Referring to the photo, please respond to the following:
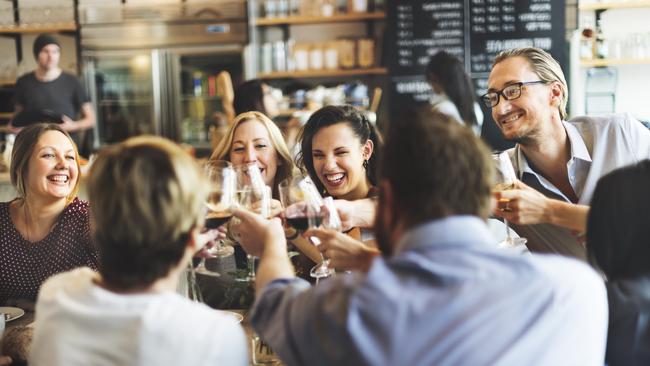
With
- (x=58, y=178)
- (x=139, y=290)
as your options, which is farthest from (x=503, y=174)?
(x=58, y=178)

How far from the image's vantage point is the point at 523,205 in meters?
1.73

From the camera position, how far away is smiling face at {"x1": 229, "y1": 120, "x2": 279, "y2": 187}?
258cm

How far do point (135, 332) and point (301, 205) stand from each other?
66 cm

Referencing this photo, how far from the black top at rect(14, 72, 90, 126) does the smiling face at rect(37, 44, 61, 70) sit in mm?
134

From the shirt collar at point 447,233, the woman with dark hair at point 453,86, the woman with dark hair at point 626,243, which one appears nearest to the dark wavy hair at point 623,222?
the woman with dark hair at point 626,243

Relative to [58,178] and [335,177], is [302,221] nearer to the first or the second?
[335,177]

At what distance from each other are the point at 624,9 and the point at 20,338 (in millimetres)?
5496

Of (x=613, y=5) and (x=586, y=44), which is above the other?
(x=613, y=5)

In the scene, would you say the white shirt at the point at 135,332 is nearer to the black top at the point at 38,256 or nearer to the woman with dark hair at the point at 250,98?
the black top at the point at 38,256

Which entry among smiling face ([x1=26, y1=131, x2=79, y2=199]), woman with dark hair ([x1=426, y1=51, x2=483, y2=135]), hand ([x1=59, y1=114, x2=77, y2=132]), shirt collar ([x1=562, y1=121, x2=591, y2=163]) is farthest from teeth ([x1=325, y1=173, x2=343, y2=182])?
hand ([x1=59, y1=114, x2=77, y2=132])

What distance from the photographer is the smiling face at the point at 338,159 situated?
2316 mm

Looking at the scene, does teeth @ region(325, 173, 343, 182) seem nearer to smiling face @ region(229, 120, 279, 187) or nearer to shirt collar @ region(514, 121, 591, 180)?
smiling face @ region(229, 120, 279, 187)

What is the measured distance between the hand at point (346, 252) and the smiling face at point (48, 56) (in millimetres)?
4361

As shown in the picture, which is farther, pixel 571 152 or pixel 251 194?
pixel 571 152
